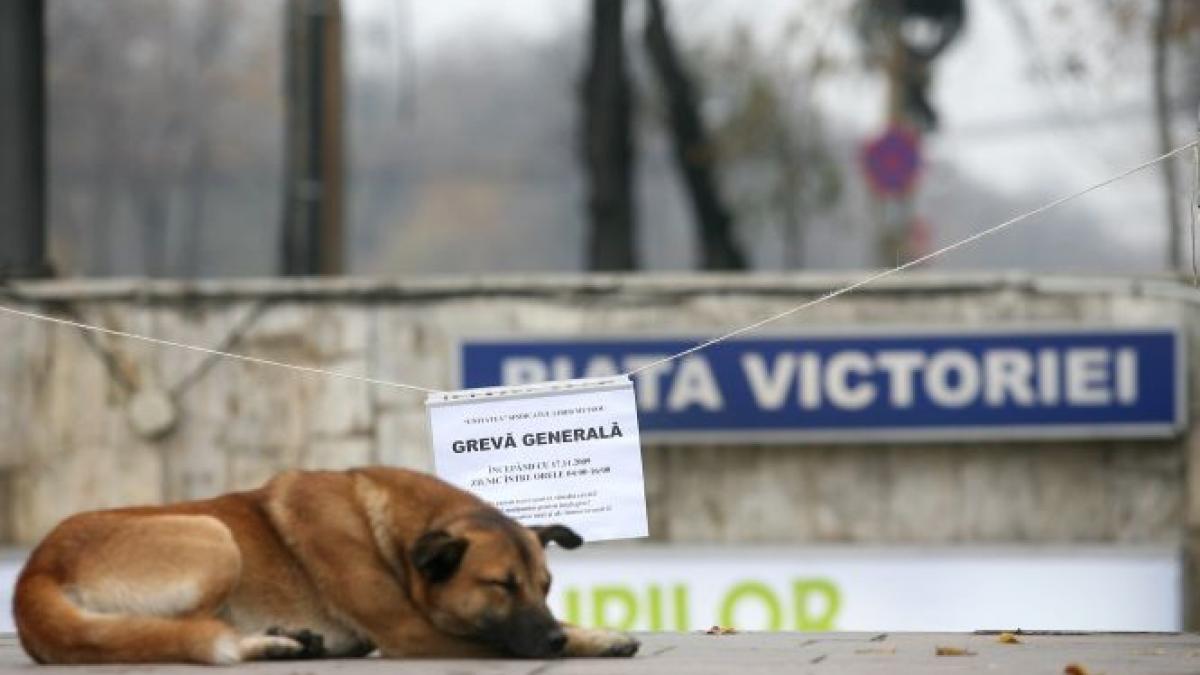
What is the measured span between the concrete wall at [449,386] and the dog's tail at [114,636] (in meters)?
6.82

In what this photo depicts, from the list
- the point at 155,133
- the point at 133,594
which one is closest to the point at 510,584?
the point at 133,594

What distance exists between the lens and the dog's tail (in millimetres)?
6883

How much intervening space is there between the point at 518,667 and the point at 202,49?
9.73m

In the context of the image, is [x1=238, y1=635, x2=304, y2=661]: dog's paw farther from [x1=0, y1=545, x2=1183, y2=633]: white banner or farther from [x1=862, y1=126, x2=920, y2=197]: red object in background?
[x1=862, y1=126, x2=920, y2=197]: red object in background

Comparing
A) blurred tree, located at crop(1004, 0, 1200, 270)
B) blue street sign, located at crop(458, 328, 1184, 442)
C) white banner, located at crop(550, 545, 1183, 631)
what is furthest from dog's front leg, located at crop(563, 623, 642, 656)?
blurred tree, located at crop(1004, 0, 1200, 270)

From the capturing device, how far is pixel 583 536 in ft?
26.0

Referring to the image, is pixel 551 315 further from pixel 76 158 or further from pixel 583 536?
pixel 583 536

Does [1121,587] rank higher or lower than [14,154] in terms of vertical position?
lower

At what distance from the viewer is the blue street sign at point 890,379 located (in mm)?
13516

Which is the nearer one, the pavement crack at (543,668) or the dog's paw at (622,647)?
the pavement crack at (543,668)

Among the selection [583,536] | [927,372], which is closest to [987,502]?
[927,372]

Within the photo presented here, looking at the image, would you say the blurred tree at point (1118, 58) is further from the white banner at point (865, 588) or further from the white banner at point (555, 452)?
the white banner at point (555, 452)

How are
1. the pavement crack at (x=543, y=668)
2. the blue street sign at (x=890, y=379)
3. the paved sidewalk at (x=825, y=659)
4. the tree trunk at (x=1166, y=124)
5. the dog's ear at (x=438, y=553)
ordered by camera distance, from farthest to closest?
the tree trunk at (x=1166, y=124)
the blue street sign at (x=890, y=379)
the dog's ear at (x=438, y=553)
the paved sidewalk at (x=825, y=659)
the pavement crack at (x=543, y=668)

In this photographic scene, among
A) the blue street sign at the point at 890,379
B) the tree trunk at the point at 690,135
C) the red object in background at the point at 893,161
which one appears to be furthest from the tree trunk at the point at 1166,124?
the tree trunk at the point at 690,135
